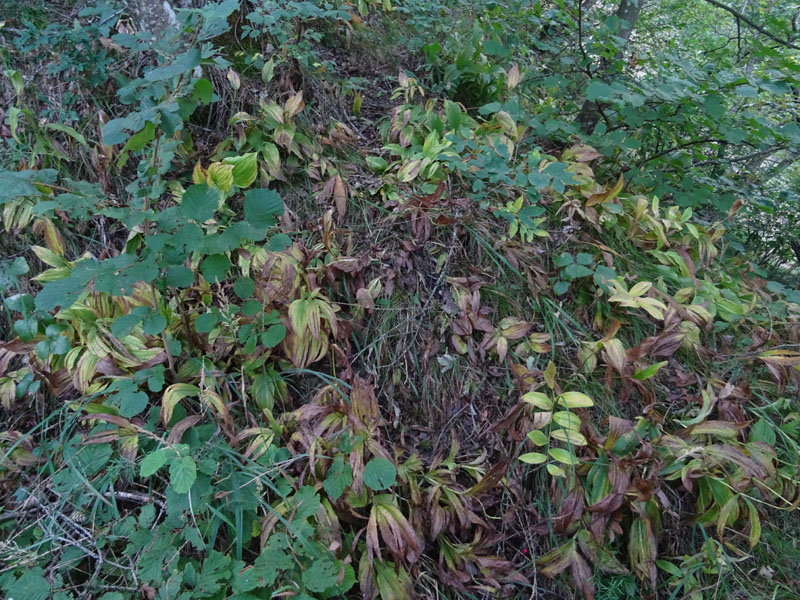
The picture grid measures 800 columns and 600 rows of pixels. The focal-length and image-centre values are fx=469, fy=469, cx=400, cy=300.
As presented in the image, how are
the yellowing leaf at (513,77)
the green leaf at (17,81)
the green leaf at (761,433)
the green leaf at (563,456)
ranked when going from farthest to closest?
the yellowing leaf at (513,77)
the green leaf at (17,81)
the green leaf at (761,433)
the green leaf at (563,456)

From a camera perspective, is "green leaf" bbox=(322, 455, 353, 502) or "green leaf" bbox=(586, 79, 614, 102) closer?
"green leaf" bbox=(322, 455, 353, 502)

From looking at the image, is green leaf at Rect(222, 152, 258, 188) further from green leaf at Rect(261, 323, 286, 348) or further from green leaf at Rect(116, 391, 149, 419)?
green leaf at Rect(116, 391, 149, 419)

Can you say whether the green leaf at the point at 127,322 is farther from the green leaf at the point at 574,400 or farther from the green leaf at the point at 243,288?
the green leaf at the point at 574,400

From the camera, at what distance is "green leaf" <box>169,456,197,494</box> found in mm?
1456

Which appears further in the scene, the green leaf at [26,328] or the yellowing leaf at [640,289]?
the yellowing leaf at [640,289]

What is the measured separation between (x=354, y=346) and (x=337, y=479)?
2.17 feet

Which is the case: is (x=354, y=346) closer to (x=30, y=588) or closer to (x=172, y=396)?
(x=172, y=396)

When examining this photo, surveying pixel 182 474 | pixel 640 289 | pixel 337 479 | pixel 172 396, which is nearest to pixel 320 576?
pixel 337 479

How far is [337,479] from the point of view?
175cm

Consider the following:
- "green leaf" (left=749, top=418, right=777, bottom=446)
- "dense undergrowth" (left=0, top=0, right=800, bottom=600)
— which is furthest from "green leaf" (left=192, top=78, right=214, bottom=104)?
"green leaf" (left=749, top=418, right=777, bottom=446)

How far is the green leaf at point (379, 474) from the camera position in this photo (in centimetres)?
167

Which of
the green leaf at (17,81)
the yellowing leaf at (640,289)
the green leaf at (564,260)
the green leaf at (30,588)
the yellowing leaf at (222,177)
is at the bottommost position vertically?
the green leaf at (30,588)

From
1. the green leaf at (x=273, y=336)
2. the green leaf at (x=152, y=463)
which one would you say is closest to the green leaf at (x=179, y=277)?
the green leaf at (x=273, y=336)

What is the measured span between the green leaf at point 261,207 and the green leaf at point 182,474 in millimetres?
821
